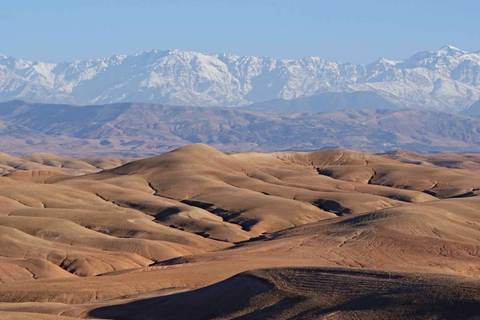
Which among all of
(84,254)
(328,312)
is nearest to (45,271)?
(84,254)

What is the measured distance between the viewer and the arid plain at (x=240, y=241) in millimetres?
43250

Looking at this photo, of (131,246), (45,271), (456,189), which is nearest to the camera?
(45,271)

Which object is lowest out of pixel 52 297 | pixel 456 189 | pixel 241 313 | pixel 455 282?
pixel 456 189

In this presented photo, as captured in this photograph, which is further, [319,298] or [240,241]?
[240,241]

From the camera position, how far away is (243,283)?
47688 millimetres

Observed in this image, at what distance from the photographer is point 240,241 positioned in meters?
96.9

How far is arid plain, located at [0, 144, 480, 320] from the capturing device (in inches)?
1703

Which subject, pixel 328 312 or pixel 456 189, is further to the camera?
pixel 456 189

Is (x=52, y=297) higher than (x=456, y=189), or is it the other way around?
(x=52, y=297)

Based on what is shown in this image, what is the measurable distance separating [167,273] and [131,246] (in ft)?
77.8

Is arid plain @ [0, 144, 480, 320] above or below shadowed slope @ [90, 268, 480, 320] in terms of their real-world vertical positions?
below

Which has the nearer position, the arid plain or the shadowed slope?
the shadowed slope

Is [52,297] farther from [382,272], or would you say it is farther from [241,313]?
[382,272]

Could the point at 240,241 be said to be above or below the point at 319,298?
below
